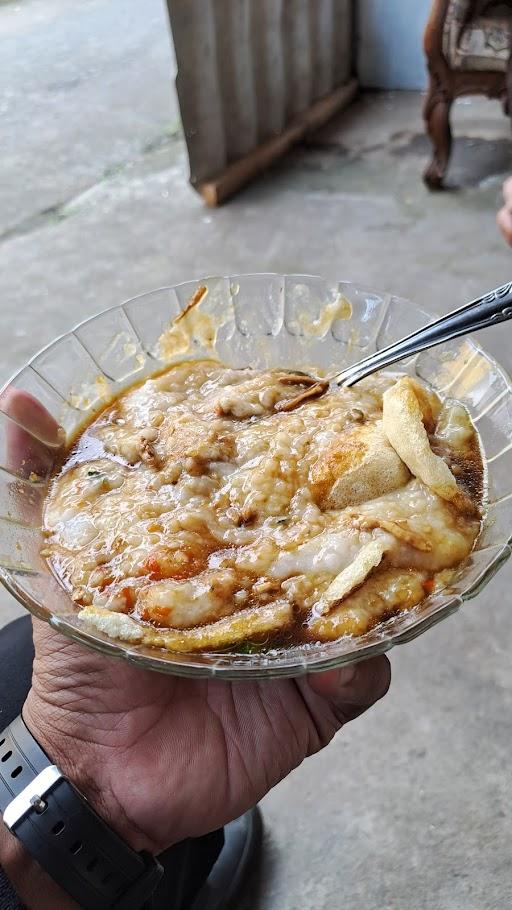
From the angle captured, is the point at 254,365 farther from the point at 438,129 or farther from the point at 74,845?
the point at 438,129

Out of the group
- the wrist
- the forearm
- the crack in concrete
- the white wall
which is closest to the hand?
the wrist

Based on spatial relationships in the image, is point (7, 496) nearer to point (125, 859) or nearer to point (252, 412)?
point (252, 412)

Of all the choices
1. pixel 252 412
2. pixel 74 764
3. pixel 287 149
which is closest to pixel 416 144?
pixel 287 149

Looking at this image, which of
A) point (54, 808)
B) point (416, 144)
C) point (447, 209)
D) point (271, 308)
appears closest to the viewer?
point (54, 808)

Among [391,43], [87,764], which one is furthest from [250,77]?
[87,764]

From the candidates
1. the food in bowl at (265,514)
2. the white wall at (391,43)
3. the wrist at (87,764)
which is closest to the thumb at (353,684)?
the food in bowl at (265,514)

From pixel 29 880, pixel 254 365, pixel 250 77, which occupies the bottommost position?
pixel 250 77

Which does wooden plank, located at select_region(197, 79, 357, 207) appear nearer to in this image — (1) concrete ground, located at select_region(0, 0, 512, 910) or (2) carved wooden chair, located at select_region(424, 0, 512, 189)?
Answer: (1) concrete ground, located at select_region(0, 0, 512, 910)
